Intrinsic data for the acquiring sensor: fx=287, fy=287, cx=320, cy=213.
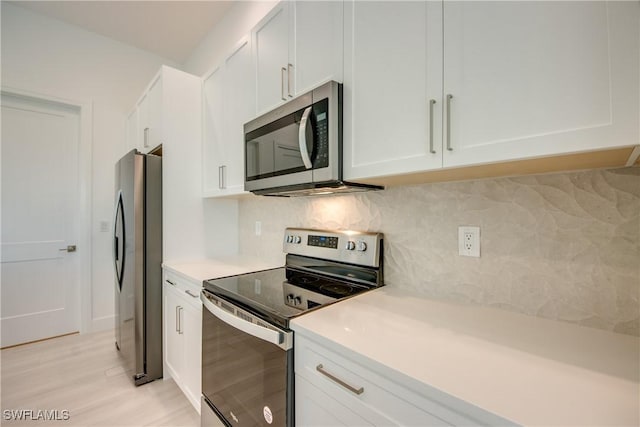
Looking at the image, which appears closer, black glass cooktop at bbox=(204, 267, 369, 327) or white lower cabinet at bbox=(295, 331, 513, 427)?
white lower cabinet at bbox=(295, 331, 513, 427)

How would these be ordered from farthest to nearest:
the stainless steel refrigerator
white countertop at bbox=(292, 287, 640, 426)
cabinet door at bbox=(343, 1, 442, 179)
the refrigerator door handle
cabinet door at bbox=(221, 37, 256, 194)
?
the refrigerator door handle, the stainless steel refrigerator, cabinet door at bbox=(221, 37, 256, 194), cabinet door at bbox=(343, 1, 442, 179), white countertop at bbox=(292, 287, 640, 426)

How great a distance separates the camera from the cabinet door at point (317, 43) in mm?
1193

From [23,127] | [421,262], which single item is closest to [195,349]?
[421,262]

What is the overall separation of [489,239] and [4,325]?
3.87m

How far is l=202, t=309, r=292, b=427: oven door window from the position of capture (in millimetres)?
1008

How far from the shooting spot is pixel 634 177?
0.81 m

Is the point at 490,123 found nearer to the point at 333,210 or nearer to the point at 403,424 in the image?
the point at 403,424

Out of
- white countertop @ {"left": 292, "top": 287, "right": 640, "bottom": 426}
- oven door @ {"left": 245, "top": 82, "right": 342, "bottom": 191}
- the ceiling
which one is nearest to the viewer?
white countertop @ {"left": 292, "top": 287, "right": 640, "bottom": 426}

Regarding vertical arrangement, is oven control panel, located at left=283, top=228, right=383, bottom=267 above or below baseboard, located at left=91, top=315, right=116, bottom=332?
above

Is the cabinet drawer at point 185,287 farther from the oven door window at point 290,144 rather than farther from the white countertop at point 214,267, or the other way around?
the oven door window at point 290,144

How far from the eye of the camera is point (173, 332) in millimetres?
1930

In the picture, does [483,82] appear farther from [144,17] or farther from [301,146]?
[144,17]

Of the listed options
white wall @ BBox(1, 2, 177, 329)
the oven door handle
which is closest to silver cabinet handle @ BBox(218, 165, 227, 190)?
the oven door handle

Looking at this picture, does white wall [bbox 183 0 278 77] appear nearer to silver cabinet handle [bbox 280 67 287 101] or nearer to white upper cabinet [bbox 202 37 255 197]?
white upper cabinet [bbox 202 37 255 197]
